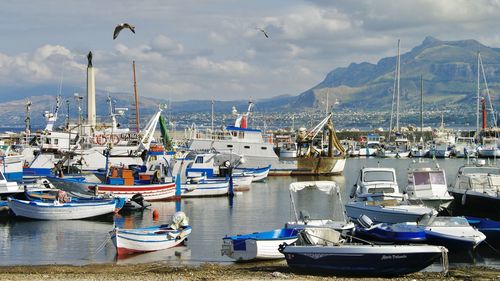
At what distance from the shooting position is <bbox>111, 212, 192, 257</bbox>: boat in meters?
28.1

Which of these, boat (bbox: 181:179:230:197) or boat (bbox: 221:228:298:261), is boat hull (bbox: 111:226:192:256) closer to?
boat (bbox: 221:228:298:261)

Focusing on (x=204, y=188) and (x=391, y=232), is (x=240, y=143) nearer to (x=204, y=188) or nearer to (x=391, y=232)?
(x=204, y=188)

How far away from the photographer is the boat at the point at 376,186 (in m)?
34.3

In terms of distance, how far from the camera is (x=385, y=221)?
31078 mm

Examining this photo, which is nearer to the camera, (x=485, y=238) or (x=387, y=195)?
(x=485, y=238)

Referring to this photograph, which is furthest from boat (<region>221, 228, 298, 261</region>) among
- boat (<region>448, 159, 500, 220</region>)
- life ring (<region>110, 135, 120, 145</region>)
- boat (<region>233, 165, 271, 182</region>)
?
life ring (<region>110, 135, 120, 145</region>)

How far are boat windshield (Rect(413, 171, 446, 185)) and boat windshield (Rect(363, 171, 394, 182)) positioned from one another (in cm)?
141

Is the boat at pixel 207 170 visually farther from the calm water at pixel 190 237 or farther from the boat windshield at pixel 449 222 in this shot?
the boat windshield at pixel 449 222

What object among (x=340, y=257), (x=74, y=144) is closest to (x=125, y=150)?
(x=74, y=144)

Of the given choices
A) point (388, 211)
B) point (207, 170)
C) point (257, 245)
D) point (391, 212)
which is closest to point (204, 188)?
point (207, 170)

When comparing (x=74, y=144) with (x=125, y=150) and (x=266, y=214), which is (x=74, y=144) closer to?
(x=125, y=150)

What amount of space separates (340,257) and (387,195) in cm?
1196

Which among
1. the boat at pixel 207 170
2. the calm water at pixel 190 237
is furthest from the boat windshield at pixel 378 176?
the boat at pixel 207 170

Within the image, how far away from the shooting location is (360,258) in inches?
876
